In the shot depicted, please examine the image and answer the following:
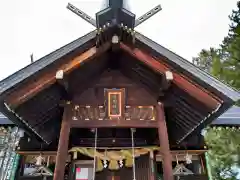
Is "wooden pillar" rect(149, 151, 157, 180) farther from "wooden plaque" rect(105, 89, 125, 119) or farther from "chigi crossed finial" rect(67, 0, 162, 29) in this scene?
"chigi crossed finial" rect(67, 0, 162, 29)

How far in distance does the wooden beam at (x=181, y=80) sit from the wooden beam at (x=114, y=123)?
1020 mm

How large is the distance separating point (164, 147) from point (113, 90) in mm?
1690

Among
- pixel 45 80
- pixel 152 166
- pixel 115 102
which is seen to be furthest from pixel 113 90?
pixel 152 166

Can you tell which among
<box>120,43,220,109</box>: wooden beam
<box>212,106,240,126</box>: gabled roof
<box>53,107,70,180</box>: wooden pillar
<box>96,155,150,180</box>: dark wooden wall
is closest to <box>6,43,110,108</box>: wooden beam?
<box>120,43,220,109</box>: wooden beam

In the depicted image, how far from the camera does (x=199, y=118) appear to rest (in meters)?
5.16

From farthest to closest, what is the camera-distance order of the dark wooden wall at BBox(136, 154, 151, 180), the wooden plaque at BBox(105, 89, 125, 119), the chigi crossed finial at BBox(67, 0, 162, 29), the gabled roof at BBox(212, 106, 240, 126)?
the gabled roof at BBox(212, 106, 240, 126) < the dark wooden wall at BBox(136, 154, 151, 180) < the wooden plaque at BBox(105, 89, 125, 119) < the chigi crossed finial at BBox(67, 0, 162, 29)

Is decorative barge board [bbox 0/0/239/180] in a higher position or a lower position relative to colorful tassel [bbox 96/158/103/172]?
higher

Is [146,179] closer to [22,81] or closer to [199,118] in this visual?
[199,118]

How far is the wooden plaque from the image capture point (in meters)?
5.30

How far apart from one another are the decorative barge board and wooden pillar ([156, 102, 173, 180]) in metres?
0.02

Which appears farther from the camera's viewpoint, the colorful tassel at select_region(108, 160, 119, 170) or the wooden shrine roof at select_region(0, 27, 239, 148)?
the colorful tassel at select_region(108, 160, 119, 170)

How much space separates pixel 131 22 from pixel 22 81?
254 centimetres

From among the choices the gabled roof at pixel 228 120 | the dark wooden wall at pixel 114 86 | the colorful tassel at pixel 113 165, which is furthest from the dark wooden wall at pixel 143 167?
the gabled roof at pixel 228 120

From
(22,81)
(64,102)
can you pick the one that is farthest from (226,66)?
(22,81)
